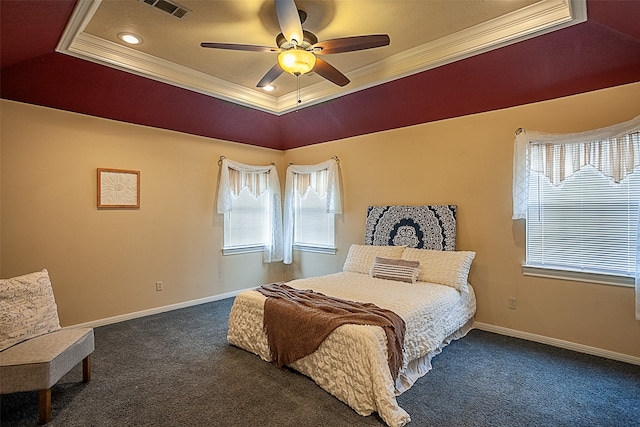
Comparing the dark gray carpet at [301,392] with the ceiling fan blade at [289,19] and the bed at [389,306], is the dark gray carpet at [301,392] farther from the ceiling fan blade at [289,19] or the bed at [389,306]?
the ceiling fan blade at [289,19]

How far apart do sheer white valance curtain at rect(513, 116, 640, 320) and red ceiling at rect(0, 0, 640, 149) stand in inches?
16.7

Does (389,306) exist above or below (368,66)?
below

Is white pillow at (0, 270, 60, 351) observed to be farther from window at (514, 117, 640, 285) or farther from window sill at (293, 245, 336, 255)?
window at (514, 117, 640, 285)

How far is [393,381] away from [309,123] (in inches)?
150

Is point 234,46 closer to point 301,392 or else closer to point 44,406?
point 301,392

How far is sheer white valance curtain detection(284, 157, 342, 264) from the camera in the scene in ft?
16.8

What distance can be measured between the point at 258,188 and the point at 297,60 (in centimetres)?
323

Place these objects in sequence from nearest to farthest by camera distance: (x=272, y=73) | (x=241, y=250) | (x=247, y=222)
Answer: (x=272, y=73)
(x=241, y=250)
(x=247, y=222)

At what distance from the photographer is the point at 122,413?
224 centimetres

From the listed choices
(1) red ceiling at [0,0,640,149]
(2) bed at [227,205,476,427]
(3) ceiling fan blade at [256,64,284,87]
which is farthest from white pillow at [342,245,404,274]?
(3) ceiling fan blade at [256,64,284,87]

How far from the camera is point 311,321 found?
2588 millimetres

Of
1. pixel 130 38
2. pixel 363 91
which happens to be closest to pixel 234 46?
pixel 130 38

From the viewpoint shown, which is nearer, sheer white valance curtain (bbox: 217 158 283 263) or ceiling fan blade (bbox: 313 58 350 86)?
ceiling fan blade (bbox: 313 58 350 86)

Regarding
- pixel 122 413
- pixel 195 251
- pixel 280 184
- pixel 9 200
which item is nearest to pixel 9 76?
pixel 9 200
